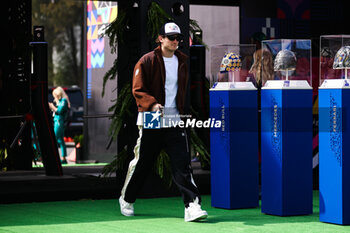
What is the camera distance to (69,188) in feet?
34.8

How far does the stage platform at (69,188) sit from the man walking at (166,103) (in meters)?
1.69

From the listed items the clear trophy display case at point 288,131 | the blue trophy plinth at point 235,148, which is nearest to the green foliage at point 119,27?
the blue trophy plinth at point 235,148

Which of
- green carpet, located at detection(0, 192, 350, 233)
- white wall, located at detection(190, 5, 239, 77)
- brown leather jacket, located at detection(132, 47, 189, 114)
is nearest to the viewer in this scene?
green carpet, located at detection(0, 192, 350, 233)

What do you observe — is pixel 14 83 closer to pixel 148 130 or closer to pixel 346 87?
pixel 148 130

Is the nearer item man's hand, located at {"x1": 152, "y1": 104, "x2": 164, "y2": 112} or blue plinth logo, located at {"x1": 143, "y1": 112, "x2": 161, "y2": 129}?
man's hand, located at {"x1": 152, "y1": 104, "x2": 164, "y2": 112}

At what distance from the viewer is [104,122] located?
17.5 metres

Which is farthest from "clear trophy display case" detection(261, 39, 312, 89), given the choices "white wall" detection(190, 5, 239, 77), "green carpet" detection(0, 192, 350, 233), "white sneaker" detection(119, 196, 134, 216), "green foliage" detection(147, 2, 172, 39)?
"white wall" detection(190, 5, 239, 77)

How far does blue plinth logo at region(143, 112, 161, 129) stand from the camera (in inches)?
335

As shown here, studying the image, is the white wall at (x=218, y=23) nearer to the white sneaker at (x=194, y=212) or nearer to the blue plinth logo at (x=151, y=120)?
the blue plinth logo at (x=151, y=120)

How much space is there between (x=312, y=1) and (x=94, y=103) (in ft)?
18.9

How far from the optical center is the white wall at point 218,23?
714 inches

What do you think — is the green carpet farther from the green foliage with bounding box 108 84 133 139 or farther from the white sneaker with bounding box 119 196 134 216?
the green foliage with bounding box 108 84 133 139

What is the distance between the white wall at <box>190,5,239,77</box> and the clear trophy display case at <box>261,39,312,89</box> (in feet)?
29.3

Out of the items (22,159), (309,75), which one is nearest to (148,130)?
(309,75)
